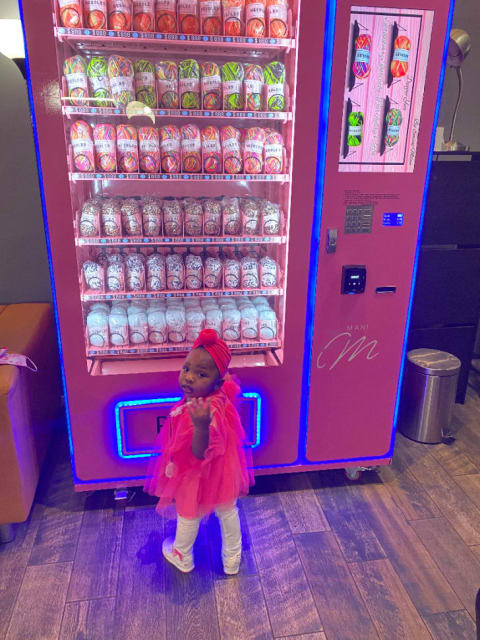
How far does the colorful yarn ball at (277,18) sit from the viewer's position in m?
2.15

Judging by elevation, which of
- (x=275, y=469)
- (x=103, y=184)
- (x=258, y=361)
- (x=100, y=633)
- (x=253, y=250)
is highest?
(x=103, y=184)

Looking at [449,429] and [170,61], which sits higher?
[170,61]

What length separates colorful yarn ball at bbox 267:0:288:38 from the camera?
7.05 feet

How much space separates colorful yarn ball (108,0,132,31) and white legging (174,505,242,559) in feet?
6.85

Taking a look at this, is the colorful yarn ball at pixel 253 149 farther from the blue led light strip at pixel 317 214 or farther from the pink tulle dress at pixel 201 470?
the pink tulle dress at pixel 201 470

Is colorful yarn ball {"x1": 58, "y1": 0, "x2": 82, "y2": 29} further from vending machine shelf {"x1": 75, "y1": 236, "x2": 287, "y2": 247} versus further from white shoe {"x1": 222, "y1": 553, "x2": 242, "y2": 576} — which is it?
white shoe {"x1": 222, "y1": 553, "x2": 242, "y2": 576}

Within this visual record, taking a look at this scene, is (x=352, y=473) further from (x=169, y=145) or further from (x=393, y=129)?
(x=169, y=145)

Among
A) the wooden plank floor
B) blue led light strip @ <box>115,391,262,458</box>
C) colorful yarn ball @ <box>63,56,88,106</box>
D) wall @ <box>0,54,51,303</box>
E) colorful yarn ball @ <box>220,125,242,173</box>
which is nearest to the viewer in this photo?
the wooden plank floor

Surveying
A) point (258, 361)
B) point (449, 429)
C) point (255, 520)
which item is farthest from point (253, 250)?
point (449, 429)

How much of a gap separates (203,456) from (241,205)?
1232 millimetres

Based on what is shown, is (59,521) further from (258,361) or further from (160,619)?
(258,361)

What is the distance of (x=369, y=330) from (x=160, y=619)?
161cm

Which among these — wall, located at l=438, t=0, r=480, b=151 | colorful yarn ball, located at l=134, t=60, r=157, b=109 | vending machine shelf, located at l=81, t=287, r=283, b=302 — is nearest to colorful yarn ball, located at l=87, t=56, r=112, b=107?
colorful yarn ball, located at l=134, t=60, r=157, b=109

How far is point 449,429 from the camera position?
336 cm
